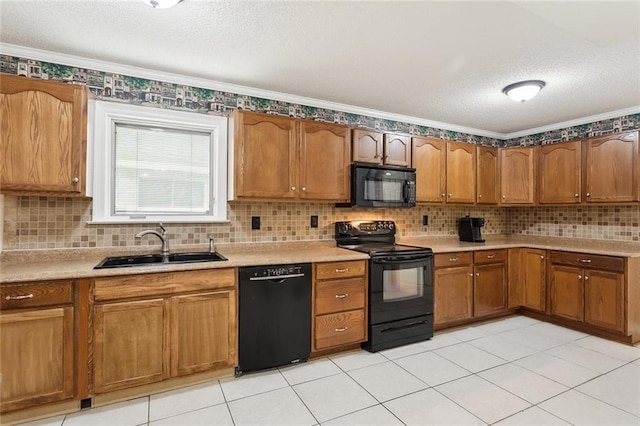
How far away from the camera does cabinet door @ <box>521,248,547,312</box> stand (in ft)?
12.6

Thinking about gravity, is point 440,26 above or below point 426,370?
above

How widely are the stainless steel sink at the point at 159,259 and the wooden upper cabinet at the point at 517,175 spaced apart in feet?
11.9

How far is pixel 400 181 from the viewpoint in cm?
350

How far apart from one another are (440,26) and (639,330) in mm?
3452

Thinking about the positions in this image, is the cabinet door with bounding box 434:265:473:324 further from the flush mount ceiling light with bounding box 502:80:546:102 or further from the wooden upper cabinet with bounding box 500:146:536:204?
the flush mount ceiling light with bounding box 502:80:546:102

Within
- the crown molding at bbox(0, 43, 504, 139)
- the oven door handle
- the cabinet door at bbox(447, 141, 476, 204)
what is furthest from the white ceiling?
the oven door handle

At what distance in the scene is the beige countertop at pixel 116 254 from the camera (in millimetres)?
2008

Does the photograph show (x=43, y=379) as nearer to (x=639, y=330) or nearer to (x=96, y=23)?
(x=96, y=23)

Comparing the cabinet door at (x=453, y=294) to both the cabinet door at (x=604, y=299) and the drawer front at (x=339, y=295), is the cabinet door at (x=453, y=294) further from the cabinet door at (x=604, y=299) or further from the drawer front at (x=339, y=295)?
the cabinet door at (x=604, y=299)

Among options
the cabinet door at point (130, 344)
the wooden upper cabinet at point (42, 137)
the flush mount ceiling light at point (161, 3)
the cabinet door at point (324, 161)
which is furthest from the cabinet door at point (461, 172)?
the wooden upper cabinet at point (42, 137)

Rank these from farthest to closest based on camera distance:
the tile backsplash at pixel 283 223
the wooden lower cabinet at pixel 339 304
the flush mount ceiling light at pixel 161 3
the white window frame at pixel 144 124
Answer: the wooden lower cabinet at pixel 339 304
the white window frame at pixel 144 124
the tile backsplash at pixel 283 223
the flush mount ceiling light at pixel 161 3

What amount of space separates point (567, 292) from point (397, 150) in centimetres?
236

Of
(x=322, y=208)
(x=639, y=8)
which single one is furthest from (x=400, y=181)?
(x=639, y=8)

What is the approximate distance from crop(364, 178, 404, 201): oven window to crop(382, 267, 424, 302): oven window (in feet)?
2.43
